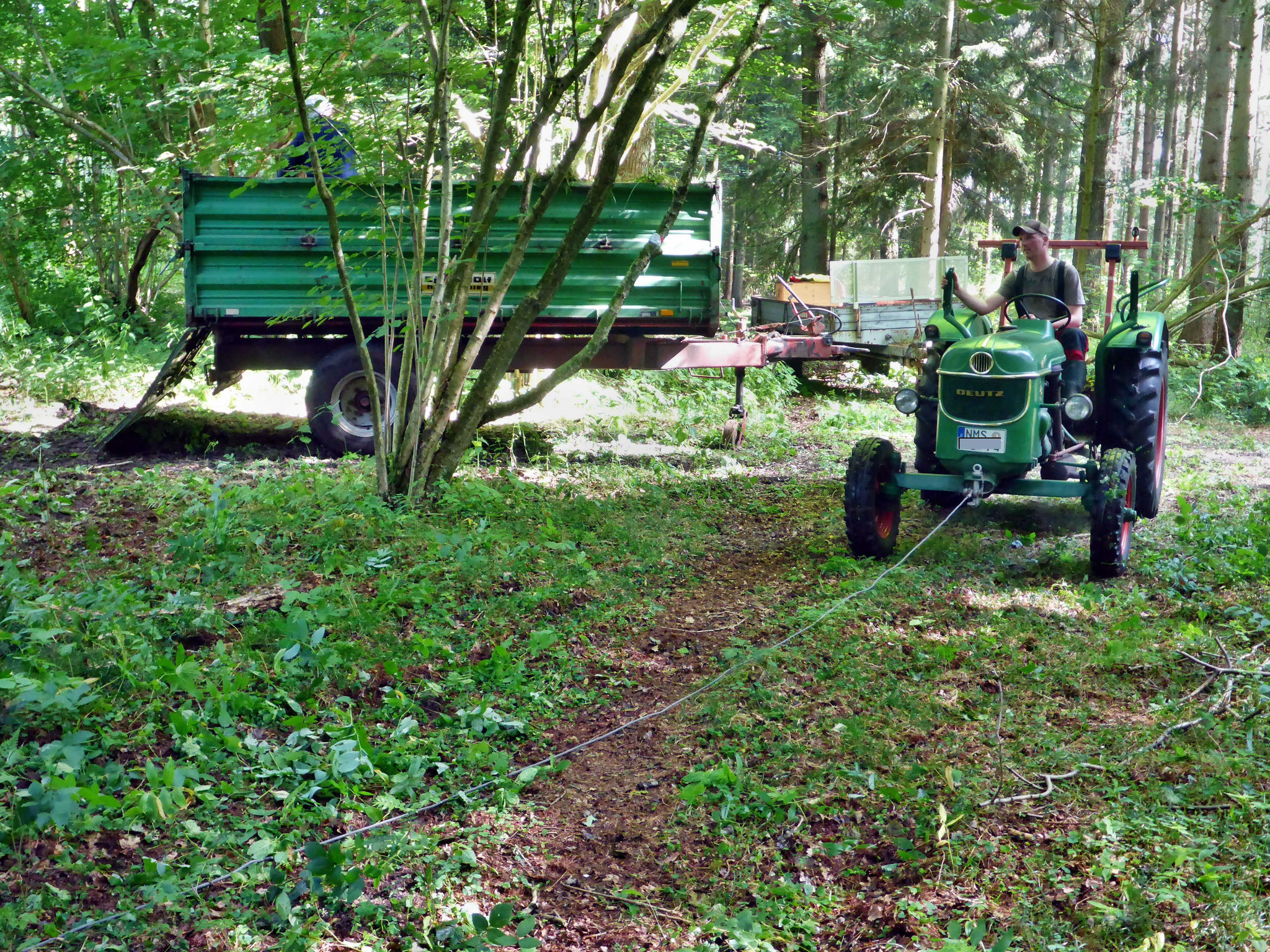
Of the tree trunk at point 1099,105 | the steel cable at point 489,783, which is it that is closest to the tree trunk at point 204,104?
the steel cable at point 489,783

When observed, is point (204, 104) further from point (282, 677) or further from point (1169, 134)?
point (1169, 134)

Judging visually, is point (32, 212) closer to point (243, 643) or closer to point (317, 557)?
point (317, 557)

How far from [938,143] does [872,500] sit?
42.9 feet

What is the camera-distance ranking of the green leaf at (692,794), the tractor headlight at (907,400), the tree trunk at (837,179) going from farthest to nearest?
the tree trunk at (837,179)
the tractor headlight at (907,400)
the green leaf at (692,794)

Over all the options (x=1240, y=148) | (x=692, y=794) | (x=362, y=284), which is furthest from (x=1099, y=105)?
(x=692, y=794)

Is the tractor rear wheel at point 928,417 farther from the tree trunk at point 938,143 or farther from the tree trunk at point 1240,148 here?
the tree trunk at point 938,143

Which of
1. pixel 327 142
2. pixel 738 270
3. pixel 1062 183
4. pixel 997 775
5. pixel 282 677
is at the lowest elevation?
pixel 997 775

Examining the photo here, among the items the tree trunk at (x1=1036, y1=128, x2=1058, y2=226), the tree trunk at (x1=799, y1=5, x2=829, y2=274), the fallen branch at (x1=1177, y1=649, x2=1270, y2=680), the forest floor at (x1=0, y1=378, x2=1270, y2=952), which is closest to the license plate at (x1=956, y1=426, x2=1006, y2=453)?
the forest floor at (x1=0, y1=378, x2=1270, y2=952)

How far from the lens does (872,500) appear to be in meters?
5.76

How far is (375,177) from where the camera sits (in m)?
6.18

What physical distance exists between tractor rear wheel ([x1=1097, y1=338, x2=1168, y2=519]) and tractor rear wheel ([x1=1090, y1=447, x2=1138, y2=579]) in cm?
77

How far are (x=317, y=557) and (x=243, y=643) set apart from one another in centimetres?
124

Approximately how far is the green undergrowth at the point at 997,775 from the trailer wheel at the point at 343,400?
4.80 meters

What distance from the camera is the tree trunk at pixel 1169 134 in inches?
987
